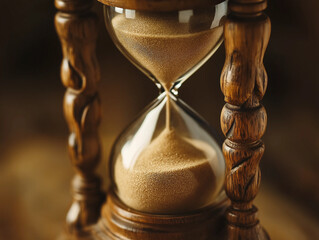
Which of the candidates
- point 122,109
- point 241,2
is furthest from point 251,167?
point 122,109

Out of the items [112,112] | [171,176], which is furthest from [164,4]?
[112,112]

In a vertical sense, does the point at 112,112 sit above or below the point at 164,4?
below

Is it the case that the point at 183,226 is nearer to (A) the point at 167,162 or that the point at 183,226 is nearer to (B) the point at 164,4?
(A) the point at 167,162

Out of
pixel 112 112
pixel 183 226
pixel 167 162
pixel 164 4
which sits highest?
pixel 164 4

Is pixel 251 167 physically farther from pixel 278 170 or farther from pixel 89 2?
pixel 278 170

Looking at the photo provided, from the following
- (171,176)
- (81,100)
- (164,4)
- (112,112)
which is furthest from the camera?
(112,112)

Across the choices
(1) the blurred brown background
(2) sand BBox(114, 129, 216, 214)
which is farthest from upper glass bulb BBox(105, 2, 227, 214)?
(1) the blurred brown background

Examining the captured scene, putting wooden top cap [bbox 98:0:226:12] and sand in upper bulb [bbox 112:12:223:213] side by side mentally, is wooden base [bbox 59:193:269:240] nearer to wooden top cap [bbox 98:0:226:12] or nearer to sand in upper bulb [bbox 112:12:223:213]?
sand in upper bulb [bbox 112:12:223:213]
